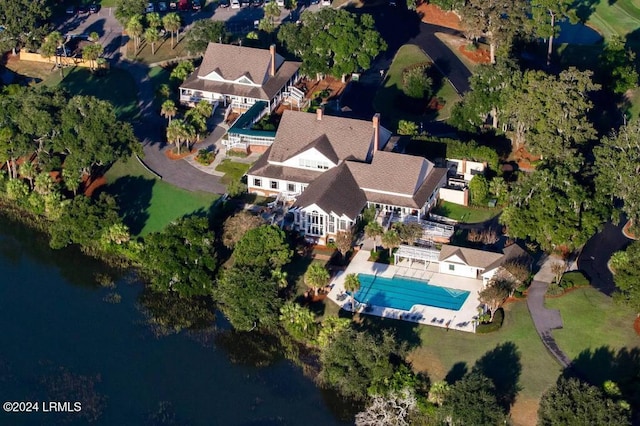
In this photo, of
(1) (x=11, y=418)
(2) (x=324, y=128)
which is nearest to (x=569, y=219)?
(2) (x=324, y=128)

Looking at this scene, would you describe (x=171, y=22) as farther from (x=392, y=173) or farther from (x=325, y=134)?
(x=392, y=173)

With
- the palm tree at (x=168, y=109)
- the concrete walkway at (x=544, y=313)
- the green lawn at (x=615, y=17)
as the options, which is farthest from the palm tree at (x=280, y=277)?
the green lawn at (x=615, y=17)

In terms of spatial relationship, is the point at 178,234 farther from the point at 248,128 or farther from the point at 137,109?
the point at 137,109

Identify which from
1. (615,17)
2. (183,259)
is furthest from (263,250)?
(615,17)

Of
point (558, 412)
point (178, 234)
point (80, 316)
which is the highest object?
point (558, 412)

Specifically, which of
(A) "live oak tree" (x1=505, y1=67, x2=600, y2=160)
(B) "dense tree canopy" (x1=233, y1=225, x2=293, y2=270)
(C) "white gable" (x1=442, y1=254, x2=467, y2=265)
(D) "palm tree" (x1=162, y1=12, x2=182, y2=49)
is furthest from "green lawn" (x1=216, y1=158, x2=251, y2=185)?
(D) "palm tree" (x1=162, y1=12, x2=182, y2=49)
